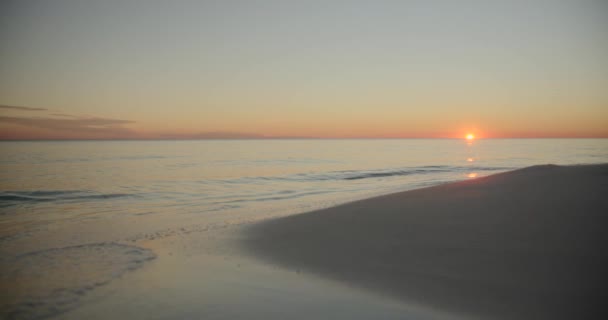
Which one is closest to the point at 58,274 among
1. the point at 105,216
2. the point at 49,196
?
the point at 105,216

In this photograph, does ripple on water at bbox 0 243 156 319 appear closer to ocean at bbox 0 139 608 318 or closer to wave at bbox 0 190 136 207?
ocean at bbox 0 139 608 318

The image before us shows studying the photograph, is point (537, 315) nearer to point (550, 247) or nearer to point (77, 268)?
point (550, 247)

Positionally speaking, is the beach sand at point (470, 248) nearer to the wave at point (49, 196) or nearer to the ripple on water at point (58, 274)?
the ripple on water at point (58, 274)

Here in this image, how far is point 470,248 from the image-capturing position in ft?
23.2

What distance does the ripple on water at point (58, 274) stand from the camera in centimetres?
550

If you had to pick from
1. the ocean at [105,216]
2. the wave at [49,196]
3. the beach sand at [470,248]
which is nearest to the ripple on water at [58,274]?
the ocean at [105,216]

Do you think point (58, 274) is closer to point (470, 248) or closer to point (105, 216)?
point (105, 216)

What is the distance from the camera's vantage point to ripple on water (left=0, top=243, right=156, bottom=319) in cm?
550

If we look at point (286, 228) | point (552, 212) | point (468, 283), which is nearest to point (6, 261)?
point (286, 228)

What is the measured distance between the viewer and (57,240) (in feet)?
31.5

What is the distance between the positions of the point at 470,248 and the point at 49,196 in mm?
20237

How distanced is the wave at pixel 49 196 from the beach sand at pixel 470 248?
1203 centimetres

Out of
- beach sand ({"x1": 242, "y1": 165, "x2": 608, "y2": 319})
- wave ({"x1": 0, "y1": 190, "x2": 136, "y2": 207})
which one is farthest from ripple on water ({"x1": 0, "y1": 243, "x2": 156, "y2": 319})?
wave ({"x1": 0, "y1": 190, "x2": 136, "y2": 207})

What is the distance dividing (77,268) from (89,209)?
8.99m
